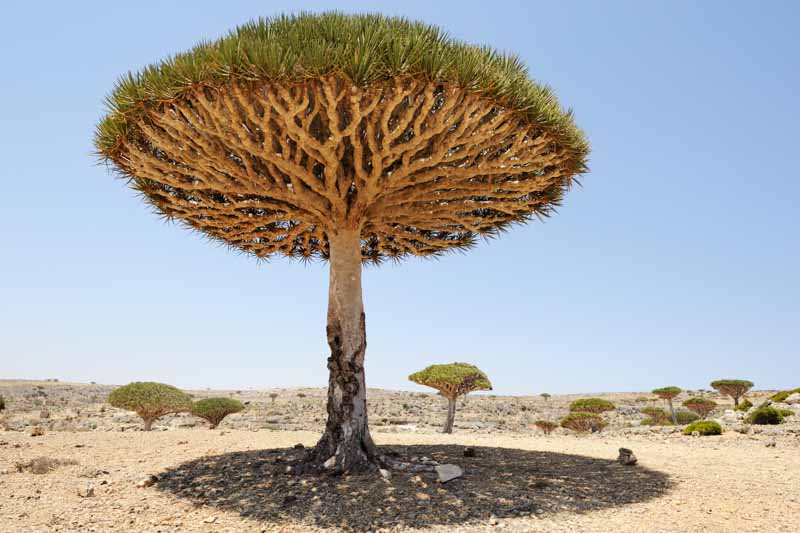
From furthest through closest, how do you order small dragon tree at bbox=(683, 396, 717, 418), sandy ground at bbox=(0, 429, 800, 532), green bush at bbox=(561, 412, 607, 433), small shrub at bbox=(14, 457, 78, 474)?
small dragon tree at bbox=(683, 396, 717, 418), green bush at bbox=(561, 412, 607, 433), small shrub at bbox=(14, 457, 78, 474), sandy ground at bbox=(0, 429, 800, 532)

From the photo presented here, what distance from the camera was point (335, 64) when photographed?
711 centimetres

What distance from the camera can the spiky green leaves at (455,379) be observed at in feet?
73.0

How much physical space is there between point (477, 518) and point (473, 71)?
5.74 meters

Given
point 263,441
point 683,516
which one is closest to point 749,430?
point 683,516

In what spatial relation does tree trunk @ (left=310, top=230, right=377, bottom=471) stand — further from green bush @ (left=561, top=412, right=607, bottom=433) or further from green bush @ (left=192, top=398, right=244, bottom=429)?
green bush @ (left=561, top=412, right=607, bottom=433)

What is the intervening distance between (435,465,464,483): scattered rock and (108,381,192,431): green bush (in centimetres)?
1414

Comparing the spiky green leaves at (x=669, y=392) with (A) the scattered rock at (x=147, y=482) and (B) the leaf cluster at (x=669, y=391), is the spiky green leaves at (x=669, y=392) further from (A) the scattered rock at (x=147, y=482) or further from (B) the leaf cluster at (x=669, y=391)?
(A) the scattered rock at (x=147, y=482)

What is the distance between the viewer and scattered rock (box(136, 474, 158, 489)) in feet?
28.7

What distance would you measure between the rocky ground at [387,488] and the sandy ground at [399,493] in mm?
28

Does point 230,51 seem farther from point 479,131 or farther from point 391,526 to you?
point 391,526

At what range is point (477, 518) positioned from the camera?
6.84 metres

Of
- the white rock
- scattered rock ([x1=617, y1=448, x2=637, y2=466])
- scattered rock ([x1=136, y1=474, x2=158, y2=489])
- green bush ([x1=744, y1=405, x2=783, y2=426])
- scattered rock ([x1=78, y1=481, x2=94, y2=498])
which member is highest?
the white rock

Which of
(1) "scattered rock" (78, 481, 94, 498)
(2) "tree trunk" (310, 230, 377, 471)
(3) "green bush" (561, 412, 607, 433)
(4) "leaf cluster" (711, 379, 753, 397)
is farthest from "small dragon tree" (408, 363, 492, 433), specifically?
(4) "leaf cluster" (711, 379, 753, 397)

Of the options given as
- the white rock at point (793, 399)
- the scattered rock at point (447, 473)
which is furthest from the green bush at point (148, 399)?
the white rock at point (793, 399)
